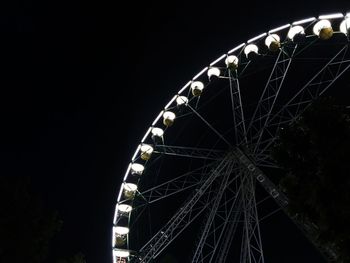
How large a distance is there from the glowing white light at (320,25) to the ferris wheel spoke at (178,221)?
5850 mm

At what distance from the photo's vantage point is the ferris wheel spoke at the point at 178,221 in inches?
655

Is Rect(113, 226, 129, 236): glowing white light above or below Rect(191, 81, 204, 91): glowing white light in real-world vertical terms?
below

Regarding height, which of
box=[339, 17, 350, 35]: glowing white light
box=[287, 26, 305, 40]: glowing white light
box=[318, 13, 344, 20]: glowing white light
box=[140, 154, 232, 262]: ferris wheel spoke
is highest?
box=[287, 26, 305, 40]: glowing white light

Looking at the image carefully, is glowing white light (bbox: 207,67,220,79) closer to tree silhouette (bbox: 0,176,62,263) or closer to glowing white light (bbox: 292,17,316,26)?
glowing white light (bbox: 292,17,316,26)

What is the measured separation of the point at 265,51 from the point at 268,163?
4823mm

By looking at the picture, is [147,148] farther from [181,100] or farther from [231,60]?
[231,60]

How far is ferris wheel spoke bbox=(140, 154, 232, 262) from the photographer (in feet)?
54.6

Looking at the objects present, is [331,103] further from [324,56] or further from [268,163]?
[324,56]

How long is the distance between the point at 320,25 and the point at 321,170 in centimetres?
959

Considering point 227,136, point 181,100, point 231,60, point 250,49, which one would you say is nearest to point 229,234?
point 227,136

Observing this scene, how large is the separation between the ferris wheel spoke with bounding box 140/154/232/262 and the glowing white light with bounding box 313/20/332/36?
585cm

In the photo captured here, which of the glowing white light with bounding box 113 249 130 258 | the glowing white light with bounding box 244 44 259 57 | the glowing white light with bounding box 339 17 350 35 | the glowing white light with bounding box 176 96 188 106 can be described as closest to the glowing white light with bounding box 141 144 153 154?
the glowing white light with bounding box 176 96 188 106

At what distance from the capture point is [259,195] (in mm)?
24297

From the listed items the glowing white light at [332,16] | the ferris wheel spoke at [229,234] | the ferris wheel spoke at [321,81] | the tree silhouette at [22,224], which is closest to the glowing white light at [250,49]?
the ferris wheel spoke at [321,81]
